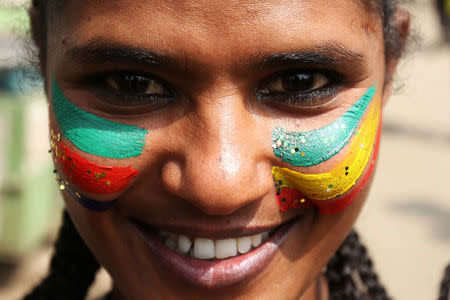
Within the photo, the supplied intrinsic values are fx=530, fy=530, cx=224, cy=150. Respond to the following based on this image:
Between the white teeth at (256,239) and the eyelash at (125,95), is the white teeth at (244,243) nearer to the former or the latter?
the white teeth at (256,239)

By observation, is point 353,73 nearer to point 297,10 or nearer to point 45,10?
point 297,10

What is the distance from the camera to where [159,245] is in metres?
1.52

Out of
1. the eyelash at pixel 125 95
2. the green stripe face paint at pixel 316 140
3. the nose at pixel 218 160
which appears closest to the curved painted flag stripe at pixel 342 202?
the green stripe face paint at pixel 316 140

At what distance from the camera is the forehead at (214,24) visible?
1.27 m

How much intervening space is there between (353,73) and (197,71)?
452mm

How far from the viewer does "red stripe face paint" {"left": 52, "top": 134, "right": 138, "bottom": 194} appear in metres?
1.44

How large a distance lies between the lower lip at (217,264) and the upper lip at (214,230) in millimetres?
57

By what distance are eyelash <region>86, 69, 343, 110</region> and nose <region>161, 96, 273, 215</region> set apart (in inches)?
4.0

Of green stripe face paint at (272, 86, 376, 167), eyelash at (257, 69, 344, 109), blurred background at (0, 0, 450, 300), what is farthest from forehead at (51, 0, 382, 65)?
blurred background at (0, 0, 450, 300)

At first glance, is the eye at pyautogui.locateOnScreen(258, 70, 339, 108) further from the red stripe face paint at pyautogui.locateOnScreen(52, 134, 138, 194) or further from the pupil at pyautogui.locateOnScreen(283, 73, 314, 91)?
the red stripe face paint at pyautogui.locateOnScreen(52, 134, 138, 194)

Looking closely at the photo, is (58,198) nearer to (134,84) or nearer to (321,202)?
(134,84)

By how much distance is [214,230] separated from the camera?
1.42m

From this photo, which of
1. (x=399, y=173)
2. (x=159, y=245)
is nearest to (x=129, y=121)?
(x=159, y=245)

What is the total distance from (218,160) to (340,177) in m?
0.39
